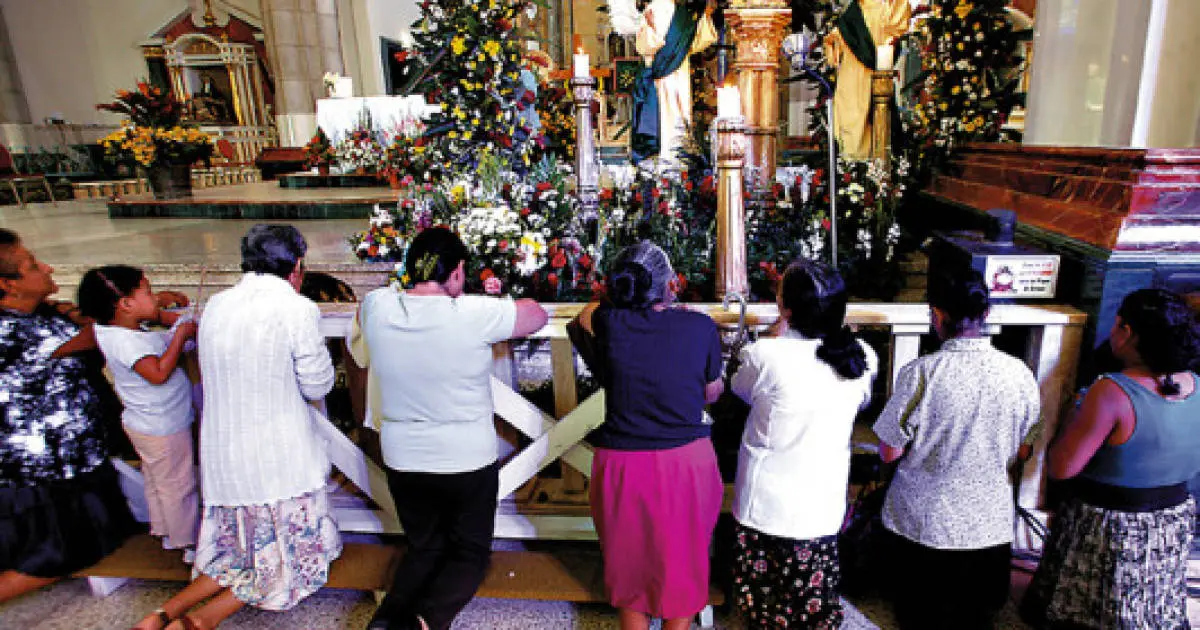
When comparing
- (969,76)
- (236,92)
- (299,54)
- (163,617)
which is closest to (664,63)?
(969,76)

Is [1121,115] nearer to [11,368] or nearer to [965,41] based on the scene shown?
[965,41]

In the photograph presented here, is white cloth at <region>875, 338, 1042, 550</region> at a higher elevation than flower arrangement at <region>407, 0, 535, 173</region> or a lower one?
lower

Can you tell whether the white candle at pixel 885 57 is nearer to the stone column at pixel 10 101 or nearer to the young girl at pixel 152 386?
the young girl at pixel 152 386

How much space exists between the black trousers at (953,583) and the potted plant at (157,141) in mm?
9456

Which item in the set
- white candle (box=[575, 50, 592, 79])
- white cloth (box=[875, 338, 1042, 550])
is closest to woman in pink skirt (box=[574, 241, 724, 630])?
white cloth (box=[875, 338, 1042, 550])

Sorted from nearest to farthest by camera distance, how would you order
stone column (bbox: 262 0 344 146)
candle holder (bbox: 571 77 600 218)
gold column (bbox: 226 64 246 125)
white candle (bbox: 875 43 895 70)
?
candle holder (bbox: 571 77 600 218) < white candle (bbox: 875 43 895 70) < stone column (bbox: 262 0 344 146) < gold column (bbox: 226 64 246 125)

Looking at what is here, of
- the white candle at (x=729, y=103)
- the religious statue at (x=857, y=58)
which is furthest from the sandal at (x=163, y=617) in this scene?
the religious statue at (x=857, y=58)

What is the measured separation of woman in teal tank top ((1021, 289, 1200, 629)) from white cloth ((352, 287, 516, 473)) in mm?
1704

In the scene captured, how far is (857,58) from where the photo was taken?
5805 millimetres

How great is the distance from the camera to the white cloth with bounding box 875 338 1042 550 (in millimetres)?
1751

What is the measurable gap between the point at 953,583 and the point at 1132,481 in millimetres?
568

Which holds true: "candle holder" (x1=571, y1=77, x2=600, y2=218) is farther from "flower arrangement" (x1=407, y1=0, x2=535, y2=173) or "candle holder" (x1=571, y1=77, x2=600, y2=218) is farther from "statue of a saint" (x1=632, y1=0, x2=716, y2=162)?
"statue of a saint" (x1=632, y1=0, x2=716, y2=162)

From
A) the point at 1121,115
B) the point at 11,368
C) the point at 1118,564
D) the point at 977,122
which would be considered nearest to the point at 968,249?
the point at 1118,564

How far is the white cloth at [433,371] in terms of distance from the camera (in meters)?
1.93
